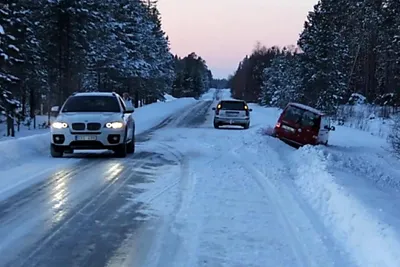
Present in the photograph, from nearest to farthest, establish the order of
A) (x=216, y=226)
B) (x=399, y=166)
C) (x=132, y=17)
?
(x=216, y=226) < (x=399, y=166) < (x=132, y=17)

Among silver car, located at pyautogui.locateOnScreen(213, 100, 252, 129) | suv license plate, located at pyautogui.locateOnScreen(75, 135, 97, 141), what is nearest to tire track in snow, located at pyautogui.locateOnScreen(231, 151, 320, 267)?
suv license plate, located at pyautogui.locateOnScreen(75, 135, 97, 141)

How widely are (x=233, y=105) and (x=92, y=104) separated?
17.2 m

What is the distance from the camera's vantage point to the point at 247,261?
5.79m

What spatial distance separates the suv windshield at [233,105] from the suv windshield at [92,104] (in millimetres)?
16563

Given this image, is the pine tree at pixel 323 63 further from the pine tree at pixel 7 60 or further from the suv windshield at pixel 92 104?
the suv windshield at pixel 92 104

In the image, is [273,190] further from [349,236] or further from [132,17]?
[132,17]

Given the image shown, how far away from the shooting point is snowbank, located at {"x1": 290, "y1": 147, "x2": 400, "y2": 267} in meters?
5.72

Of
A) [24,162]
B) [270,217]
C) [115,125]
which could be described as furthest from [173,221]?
[115,125]

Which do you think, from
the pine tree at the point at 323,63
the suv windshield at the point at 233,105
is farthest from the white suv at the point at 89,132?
the pine tree at the point at 323,63

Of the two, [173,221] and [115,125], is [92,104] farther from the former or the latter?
[173,221]

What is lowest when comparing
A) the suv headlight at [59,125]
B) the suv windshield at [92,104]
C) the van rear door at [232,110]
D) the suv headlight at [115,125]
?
the van rear door at [232,110]

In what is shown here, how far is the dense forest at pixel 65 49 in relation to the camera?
27.5 m

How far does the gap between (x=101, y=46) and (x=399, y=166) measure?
2994cm

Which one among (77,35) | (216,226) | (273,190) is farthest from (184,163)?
(77,35)
